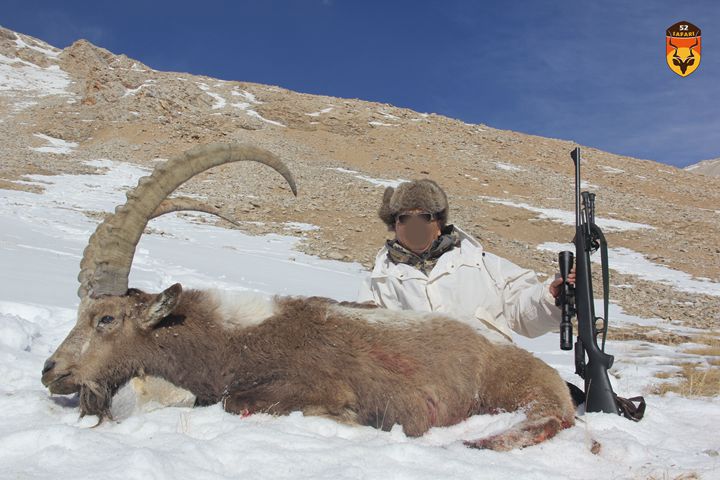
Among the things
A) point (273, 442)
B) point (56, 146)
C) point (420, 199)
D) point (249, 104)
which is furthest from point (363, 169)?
point (273, 442)

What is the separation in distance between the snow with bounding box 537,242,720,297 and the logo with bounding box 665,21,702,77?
8288 mm

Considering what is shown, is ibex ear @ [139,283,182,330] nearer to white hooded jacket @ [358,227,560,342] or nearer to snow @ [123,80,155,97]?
white hooded jacket @ [358,227,560,342]

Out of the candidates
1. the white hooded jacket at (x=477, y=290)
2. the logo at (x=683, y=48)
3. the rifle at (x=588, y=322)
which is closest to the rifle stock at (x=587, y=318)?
the rifle at (x=588, y=322)

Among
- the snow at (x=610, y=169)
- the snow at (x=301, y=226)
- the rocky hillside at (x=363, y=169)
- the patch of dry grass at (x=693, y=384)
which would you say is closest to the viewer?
the patch of dry grass at (x=693, y=384)

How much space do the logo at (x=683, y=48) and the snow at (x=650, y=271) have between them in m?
8.29

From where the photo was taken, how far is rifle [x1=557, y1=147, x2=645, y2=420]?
480 centimetres

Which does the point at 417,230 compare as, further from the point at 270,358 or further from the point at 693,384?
the point at 693,384

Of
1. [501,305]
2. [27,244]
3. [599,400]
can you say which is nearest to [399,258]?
[501,305]

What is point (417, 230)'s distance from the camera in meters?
6.08

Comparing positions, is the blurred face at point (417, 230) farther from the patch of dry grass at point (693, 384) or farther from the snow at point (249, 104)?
the snow at point (249, 104)

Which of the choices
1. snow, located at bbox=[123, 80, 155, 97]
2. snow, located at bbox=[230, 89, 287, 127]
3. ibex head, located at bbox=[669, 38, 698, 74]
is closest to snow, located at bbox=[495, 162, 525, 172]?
snow, located at bbox=[230, 89, 287, 127]

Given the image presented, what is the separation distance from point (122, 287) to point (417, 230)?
9.76ft

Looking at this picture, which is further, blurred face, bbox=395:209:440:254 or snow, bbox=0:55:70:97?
snow, bbox=0:55:70:97

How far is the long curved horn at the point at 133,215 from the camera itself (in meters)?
4.40
